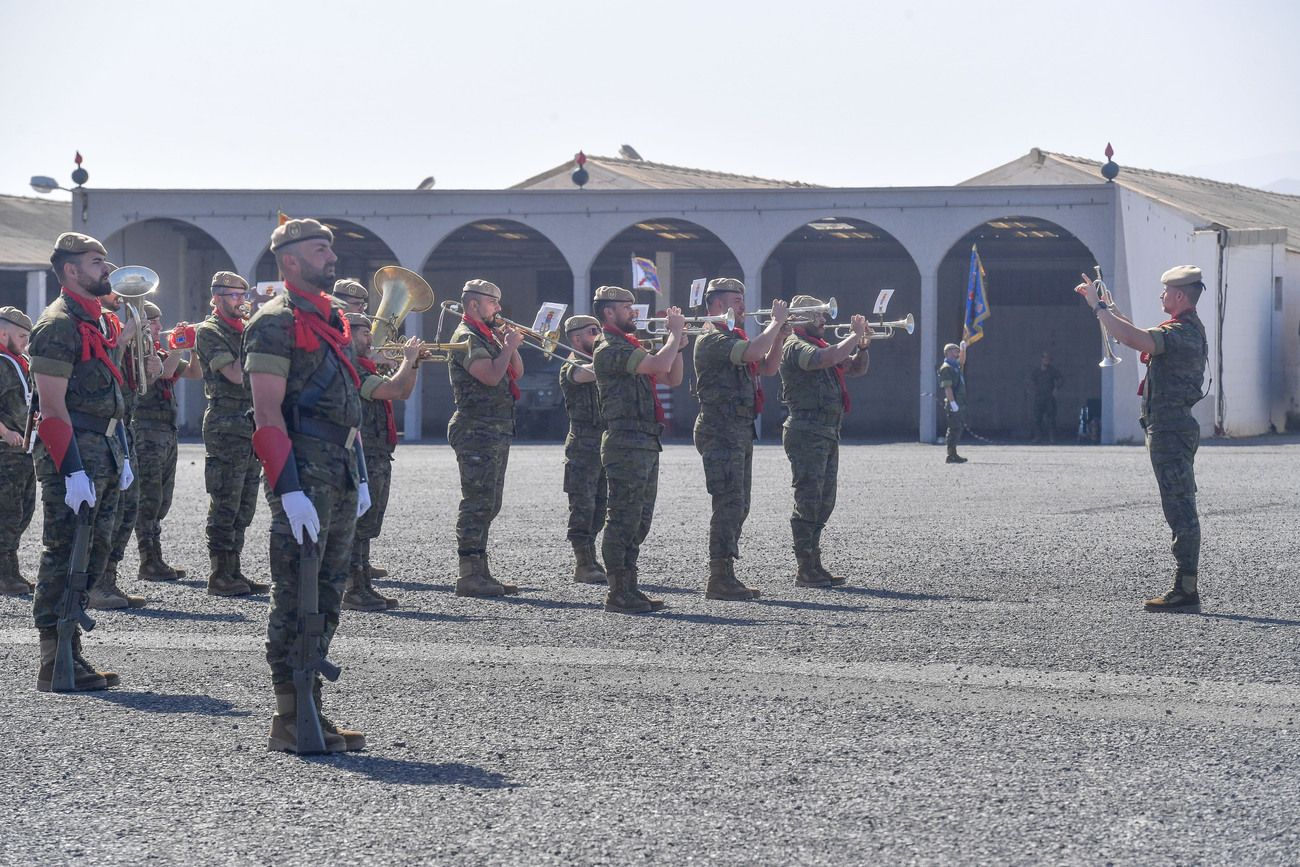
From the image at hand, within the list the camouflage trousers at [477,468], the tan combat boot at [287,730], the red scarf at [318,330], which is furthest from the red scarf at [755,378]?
the tan combat boot at [287,730]

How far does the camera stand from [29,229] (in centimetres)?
4788

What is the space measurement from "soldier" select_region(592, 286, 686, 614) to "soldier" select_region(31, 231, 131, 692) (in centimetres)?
316

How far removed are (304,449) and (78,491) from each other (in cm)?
173

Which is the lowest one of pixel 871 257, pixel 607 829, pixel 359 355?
pixel 607 829

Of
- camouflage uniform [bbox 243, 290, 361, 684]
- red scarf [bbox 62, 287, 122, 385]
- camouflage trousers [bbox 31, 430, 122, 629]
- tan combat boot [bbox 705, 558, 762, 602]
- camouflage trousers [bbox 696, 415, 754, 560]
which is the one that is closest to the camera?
camouflage uniform [bbox 243, 290, 361, 684]

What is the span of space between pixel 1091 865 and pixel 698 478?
1678cm

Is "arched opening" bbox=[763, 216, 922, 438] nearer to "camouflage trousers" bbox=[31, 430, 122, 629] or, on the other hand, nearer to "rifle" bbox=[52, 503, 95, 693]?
"camouflage trousers" bbox=[31, 430, 122, 629]

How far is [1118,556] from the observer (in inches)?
476

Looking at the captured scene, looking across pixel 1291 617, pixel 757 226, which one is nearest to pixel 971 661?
pixel 1291 617

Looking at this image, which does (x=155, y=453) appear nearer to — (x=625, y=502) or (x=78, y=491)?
(x=625, y=502)

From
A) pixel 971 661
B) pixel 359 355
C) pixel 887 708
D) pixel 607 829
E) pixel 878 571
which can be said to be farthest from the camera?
pixel 878 571

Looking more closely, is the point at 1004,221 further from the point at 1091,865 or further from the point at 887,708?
the point at 1091,865

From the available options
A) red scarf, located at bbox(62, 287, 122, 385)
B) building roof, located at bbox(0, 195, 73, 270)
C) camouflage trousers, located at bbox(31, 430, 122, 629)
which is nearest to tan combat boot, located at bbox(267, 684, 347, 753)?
camouflage trousers, located at bbox(31, 430, 122, 629)

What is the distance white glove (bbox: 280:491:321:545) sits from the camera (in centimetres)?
595
